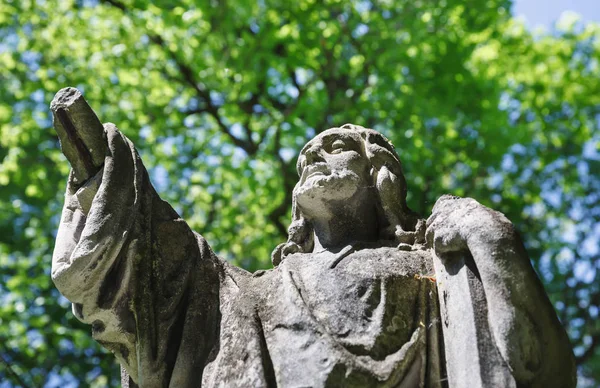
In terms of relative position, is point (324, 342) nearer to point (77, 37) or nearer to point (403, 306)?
point (403, 306)

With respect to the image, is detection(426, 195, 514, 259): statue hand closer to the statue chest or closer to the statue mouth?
the statue chest

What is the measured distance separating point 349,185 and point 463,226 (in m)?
0.92

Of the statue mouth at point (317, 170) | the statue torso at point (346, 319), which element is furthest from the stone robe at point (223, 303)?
the statue mouth at point (317, 170)

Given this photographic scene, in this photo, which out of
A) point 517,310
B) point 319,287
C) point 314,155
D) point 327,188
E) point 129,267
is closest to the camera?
point 517,310

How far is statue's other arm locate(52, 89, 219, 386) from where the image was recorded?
158 inches

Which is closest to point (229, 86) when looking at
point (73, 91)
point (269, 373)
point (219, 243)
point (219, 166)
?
point (219, 166)

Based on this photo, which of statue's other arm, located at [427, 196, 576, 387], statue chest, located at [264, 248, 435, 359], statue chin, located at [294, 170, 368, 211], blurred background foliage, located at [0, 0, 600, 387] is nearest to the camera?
statue's other arm, located at [427, 196, 576, 387]

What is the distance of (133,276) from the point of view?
4.14 meters

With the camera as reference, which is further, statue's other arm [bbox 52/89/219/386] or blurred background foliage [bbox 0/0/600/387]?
blurred background foliage [bbox 0/0/600/387]

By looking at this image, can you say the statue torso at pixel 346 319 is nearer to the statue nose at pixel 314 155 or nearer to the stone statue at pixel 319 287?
the stone statue at pixel 319 287

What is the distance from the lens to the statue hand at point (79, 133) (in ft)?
14.0

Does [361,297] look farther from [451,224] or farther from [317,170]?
[317,170]

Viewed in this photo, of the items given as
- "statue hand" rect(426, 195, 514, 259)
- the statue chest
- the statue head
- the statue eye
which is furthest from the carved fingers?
the statue eye

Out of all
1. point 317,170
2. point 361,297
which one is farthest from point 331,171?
point 361,297
